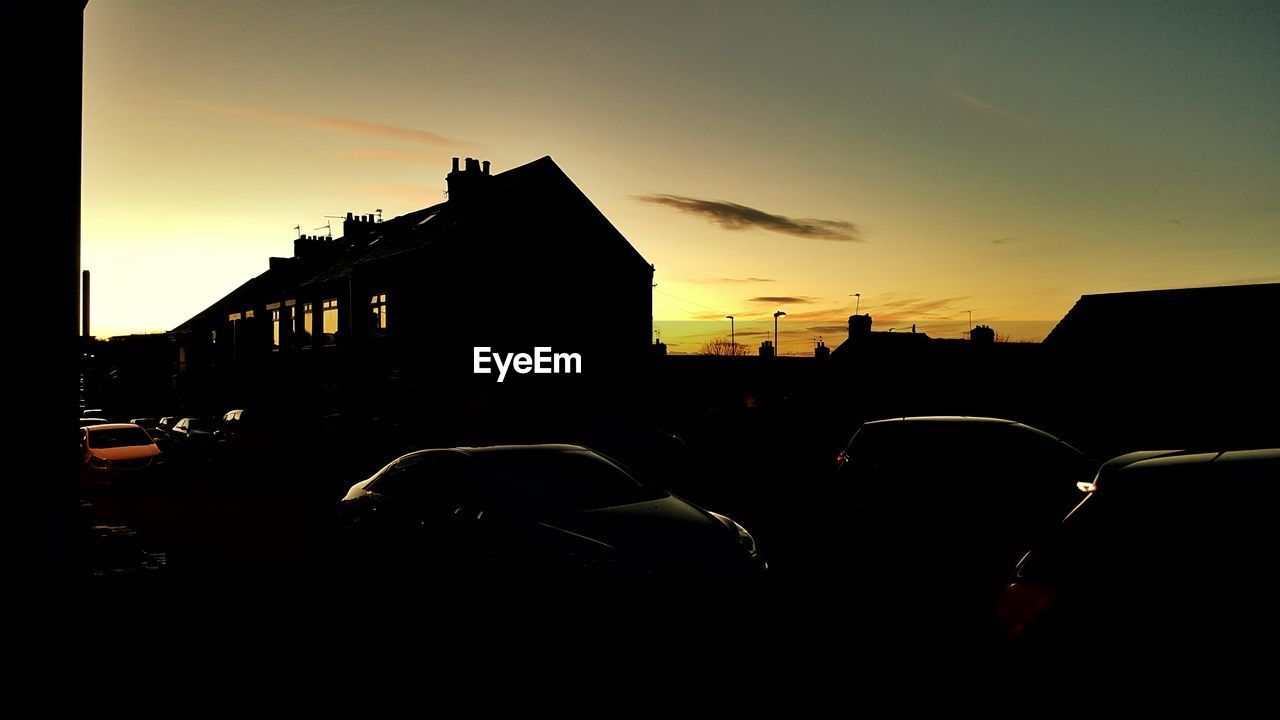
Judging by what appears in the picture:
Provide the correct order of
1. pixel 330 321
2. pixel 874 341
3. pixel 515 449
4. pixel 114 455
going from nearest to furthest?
pixel 515 449 → pixel 114 455 → pixel 330 321 → pixel 874 341

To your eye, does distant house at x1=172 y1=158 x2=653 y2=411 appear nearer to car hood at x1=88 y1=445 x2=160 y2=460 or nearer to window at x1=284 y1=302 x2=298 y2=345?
window at x1=284 y1=302 x2=298 y2=345

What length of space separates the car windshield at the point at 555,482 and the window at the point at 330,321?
29.2m

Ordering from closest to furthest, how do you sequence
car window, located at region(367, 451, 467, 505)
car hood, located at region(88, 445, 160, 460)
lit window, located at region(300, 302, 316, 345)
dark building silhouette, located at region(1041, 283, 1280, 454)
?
car window, located at region(367, 451, 467, 505) → car hood, located at region(88, 445, 160, 460) → dark building silhouette, located at region(1041, 283, 1280, 454) → lit window, located at region(300, 302, 316, 345)

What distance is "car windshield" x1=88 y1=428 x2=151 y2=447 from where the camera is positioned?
2062cm

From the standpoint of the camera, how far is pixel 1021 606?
10.7 feet

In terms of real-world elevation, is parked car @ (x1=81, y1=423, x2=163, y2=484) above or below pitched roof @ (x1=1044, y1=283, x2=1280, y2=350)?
below

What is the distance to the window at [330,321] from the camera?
114 ft

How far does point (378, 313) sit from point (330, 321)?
488cm

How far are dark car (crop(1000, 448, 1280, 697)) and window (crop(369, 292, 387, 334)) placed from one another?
30098mm

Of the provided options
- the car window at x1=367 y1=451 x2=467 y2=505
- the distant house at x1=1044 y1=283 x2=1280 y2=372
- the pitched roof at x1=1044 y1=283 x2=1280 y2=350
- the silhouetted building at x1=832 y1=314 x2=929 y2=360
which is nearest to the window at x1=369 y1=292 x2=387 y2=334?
the silhouetted building at x1=832 y1=314 x2=929 y2=360

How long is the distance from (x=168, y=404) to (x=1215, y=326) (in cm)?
7294

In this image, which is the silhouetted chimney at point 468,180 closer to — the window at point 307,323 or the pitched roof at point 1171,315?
the window at point 307,323

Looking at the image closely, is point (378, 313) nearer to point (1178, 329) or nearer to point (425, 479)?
point (425, 479)

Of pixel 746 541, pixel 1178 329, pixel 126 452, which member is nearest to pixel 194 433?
pixel 126 452
